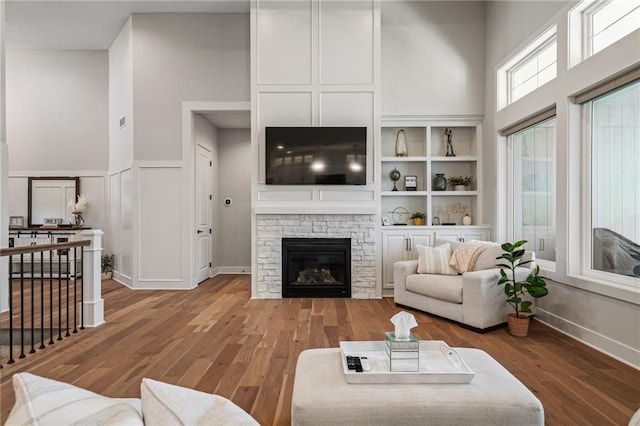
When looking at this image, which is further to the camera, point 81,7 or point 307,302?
point 81,7

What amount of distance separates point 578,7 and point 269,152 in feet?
11.7

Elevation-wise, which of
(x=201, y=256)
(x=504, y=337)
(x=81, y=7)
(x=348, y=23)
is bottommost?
(x=504, y=337)

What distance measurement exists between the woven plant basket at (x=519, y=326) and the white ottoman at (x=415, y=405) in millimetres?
2016

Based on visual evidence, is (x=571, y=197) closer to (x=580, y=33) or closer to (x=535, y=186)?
(x=535, y=186)

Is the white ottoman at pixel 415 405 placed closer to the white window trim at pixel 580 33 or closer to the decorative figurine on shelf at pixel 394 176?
the white window trim at pixel 580 33

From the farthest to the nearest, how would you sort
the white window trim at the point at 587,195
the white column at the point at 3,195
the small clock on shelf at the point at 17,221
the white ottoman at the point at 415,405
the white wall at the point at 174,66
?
the small clock on shelf at the point at 17,221 < the white wall at the point at 174,66 < the white column at the point at 3,195 < the white window trim at the point at 587,195 < the white ottoman at the point at 415,405

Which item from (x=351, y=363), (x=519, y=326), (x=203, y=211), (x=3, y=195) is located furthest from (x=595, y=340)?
(x=3, y=195)

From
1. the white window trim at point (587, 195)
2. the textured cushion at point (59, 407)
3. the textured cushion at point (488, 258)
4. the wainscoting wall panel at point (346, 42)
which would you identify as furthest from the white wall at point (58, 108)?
the white window trim at point (587, 195)

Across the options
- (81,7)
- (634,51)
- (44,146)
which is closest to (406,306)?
(634,51)

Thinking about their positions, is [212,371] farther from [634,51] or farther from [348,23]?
[348,23]

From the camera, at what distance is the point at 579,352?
295 centimetres

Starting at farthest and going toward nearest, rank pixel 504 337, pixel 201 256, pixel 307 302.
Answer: pixel 201 256
pixel 307 302
pixel 504 337

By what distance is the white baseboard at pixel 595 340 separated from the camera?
8.89 ft

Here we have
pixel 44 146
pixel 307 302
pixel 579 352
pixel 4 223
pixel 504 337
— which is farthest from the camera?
pixel 44 146
